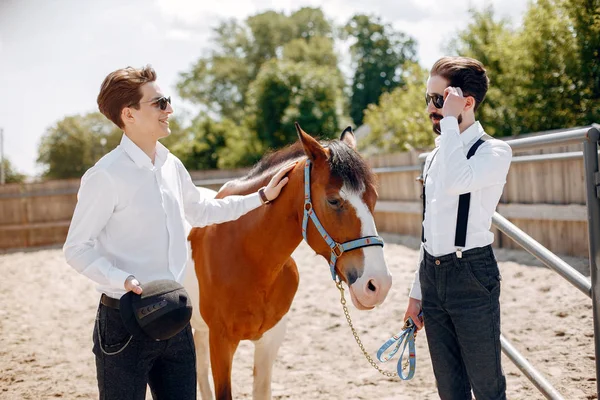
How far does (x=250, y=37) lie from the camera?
42375 millimetres

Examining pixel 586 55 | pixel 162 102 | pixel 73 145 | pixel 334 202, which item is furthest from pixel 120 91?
pixel 73 145

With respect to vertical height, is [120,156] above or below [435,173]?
above

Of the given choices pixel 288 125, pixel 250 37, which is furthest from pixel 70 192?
pixel 250 37

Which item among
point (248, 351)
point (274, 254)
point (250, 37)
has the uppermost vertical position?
point (250, 37)

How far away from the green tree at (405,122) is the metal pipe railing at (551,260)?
9033mm

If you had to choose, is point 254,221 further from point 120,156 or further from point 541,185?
point 541,185

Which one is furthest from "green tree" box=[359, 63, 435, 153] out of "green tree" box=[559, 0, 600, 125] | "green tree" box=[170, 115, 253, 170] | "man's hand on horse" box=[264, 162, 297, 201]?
"green tree" box=[170, 115, 253, 170]

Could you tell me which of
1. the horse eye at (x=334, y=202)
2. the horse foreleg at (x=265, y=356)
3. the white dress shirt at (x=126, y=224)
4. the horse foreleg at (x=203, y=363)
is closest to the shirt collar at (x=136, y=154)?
the white dress shirt at (x=126, y=224)

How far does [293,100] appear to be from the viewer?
2216 cm

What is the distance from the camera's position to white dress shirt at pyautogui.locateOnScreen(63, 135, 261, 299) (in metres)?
1.88

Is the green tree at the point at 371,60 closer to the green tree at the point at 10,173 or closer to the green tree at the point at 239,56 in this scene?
the green tree at the point at 239,56

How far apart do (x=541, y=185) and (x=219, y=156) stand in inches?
900

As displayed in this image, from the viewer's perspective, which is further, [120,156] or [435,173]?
[435,173]

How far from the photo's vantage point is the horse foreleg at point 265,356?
309 cm
